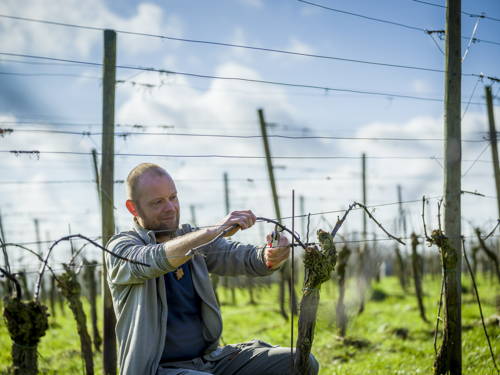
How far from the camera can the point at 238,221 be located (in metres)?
3.01

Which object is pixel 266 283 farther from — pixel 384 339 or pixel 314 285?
pixel 314 285

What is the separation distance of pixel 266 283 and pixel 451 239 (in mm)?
11293

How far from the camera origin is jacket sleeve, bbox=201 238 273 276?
347 centimetres

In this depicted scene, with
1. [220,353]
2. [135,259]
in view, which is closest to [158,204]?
[135,259]

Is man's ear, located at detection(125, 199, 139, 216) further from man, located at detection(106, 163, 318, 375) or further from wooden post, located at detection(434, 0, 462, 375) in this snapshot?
wooden post, located at detection(434, 0, 462, 375)

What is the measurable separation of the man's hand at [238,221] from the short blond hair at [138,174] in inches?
23.4

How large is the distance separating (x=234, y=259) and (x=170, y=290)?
0.52 metres

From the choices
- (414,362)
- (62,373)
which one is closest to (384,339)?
(414,362)

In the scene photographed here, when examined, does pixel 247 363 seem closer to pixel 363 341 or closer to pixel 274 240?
pixel 274 240

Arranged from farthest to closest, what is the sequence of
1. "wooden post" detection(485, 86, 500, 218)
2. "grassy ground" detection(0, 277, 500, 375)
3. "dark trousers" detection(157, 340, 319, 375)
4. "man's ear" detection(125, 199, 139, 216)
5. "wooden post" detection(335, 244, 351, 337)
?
1. "wooden post" detection(485, 86, 500, 218)
2. "wooden post" detection(335, 244, 351, 337)
3. "grassy ground" detection(0, 277, 500, 375)
4. "man's ear" detection(125, 199, 139, 216)
5. "dark trousers" detection(157, 340, 319, 375)

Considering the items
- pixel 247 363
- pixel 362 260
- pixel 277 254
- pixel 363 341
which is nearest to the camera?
pixel 247 363

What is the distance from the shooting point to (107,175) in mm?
7426

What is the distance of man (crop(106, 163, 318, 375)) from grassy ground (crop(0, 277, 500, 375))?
2.24 meters

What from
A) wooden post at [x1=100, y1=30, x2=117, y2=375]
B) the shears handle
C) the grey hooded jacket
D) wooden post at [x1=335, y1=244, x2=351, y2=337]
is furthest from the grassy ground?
the shears handle
